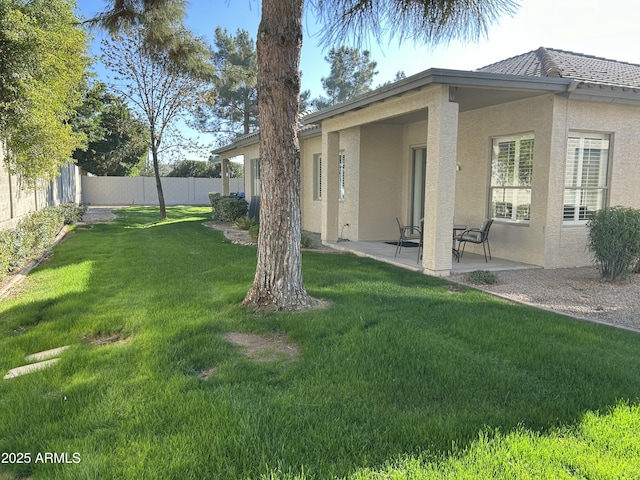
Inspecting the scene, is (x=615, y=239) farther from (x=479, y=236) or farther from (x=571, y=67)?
(x=571, y=67)

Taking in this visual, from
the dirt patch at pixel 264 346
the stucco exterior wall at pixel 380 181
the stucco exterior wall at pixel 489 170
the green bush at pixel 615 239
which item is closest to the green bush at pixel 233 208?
the stucco exterior wall at pixel 380 181

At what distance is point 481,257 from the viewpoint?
990cm

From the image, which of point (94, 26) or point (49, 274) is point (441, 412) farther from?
point (94, 26)

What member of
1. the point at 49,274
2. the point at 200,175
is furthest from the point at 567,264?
the point at 200,175

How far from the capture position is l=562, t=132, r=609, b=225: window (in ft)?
29.2

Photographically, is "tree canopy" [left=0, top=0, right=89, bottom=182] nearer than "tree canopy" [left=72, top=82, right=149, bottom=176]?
Yes

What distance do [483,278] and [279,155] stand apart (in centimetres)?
391

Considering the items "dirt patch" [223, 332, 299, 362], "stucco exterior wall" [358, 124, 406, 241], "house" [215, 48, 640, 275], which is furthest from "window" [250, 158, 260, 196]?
"dirt patch" [223, 332, 299, 362]

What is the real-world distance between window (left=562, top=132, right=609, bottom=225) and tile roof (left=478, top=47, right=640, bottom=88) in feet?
3.48

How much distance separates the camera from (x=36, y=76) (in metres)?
8.89

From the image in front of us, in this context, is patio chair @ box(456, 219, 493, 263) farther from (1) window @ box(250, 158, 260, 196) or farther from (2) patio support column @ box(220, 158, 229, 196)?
(2) patio support column @ box(220, 158, 229, 196)

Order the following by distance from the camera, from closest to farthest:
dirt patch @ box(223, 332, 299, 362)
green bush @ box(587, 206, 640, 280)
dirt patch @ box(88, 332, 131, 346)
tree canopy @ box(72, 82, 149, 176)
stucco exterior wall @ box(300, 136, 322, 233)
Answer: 1. dirt patch @ box(223, 332, 299, 362)
2. dirt patch @ box(88, 332, 131, 346)
3. green bush @ box(587, 206, 640, 280)
4. stucco exterior wall @ box(300, 136, 322, 233)
5. tree canopy @ box(72, 82, 149, 176)

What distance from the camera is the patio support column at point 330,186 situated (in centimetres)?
1186

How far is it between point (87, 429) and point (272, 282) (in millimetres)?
2932
